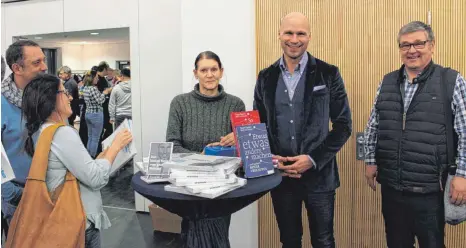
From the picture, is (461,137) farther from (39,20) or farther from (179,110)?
(39,20)

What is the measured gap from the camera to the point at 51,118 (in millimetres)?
1946

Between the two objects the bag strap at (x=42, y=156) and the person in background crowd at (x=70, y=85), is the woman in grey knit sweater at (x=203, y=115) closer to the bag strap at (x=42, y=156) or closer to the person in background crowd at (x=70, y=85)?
the bag strap at (x=42, y=156)

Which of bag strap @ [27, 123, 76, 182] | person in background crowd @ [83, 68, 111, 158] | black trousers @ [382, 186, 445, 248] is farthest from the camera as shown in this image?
person in background crowd @ [83, 68, 111, 158]

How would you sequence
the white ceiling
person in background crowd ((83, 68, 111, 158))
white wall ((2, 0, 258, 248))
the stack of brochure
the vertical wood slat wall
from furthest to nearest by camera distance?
person in background crowd ((83, 68, 111, 158)) → the white ceiling → white wall ((2, 0, 258, 248)) → the vertical wood slat wall → the stack of brochure

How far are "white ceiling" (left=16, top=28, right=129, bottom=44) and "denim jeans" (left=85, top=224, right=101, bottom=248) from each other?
3.05m

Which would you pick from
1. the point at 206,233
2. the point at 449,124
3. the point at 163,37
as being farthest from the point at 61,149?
the point at 163,37

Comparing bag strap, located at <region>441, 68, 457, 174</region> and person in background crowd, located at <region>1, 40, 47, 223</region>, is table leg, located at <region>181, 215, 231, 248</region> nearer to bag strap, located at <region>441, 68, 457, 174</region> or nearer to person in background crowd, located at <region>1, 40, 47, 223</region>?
person in background crowd, located at <region>1, 40, 47, 223</region>

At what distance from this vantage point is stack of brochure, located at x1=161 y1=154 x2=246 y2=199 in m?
1.60

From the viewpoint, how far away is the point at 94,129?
6.28m

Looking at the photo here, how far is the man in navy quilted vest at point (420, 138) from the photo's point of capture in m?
2.03

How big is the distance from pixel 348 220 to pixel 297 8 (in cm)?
163

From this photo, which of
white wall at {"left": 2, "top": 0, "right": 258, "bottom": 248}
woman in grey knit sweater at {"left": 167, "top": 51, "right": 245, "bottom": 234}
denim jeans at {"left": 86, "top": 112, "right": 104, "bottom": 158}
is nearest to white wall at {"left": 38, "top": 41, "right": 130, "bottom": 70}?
white wall at {"left": 2, "top": 0, "right": 258, "bottom": 248}

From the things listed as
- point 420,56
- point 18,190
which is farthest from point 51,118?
point 420,56

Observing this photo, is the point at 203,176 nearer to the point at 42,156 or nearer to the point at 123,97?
the point at 42,156
